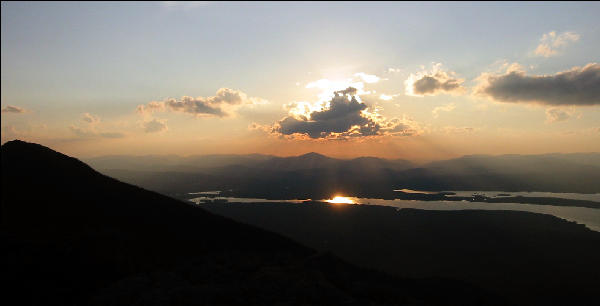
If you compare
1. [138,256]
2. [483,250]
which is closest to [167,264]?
[138,256]

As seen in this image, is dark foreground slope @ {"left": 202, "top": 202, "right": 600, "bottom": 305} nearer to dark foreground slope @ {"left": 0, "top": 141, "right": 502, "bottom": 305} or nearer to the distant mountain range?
the distant mountain range

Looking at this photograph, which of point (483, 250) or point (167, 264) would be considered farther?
point (483, 250)

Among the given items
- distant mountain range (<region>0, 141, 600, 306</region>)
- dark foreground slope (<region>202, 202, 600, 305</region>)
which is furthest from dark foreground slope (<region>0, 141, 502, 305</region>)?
dark foreground slope (<region>202, 202, 600, 305</region>)

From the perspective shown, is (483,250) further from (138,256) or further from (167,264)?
(138,256)

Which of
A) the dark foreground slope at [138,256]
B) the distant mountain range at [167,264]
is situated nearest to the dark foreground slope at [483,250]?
the distant mountain range at [167,264]

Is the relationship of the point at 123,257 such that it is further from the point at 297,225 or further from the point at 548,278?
the point at 297,225

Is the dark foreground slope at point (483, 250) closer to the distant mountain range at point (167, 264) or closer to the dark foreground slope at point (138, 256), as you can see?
the distant mountain range at point (167, 264)

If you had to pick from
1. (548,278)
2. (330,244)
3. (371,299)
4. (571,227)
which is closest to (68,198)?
(371,299)
